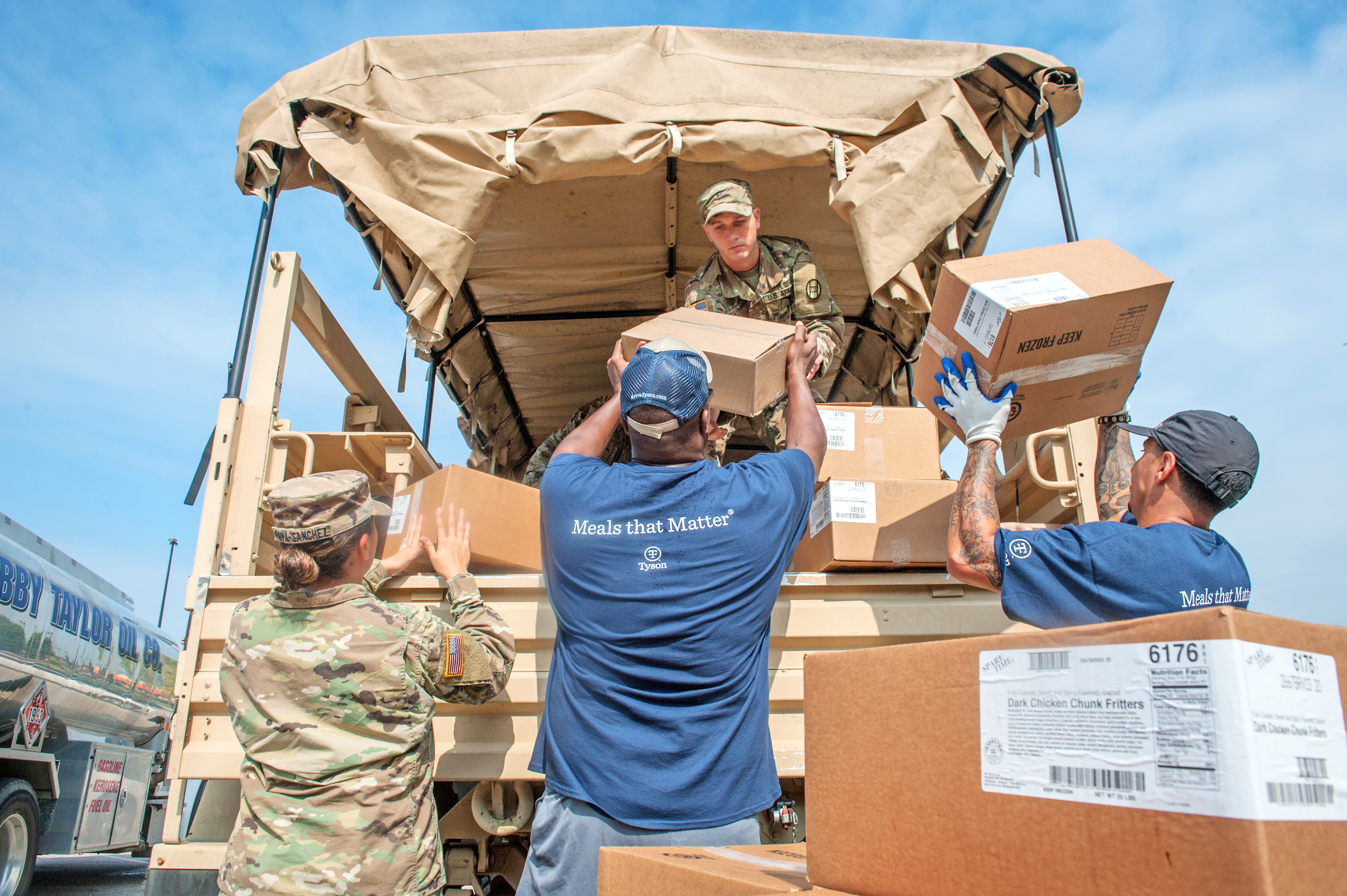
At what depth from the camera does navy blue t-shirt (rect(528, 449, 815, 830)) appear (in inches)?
66.6

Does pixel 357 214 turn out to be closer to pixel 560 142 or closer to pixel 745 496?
pixel 560 142

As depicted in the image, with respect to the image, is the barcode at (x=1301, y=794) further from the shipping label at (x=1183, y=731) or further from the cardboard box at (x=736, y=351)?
the cardboard box at (x=736, y=351)

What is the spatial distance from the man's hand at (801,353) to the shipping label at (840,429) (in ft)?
0.50

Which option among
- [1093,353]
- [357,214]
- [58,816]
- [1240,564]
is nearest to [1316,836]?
[1240,564]

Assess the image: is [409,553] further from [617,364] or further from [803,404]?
[803,404]

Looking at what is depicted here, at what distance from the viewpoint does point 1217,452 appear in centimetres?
174

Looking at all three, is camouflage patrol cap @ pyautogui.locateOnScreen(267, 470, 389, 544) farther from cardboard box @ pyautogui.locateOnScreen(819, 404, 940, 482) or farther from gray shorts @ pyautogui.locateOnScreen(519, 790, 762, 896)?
cardboard box @ pyautogui.locateOnScreen(819, 404, 940, 482)

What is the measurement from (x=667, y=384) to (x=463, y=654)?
0.79 meters

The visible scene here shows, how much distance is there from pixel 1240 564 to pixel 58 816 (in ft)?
28.0

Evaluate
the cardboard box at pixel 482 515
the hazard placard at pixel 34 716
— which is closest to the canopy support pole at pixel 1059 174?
the cardboard box at pixel 482 515

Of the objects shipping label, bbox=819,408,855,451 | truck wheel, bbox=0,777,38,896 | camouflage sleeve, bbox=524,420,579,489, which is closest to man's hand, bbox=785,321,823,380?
shipping label, bbox=819,408,855,451

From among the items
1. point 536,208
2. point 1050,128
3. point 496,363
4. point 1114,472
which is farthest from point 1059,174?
point 496,363

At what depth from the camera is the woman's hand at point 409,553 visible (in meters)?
2.45

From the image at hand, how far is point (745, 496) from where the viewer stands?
6.15ft
